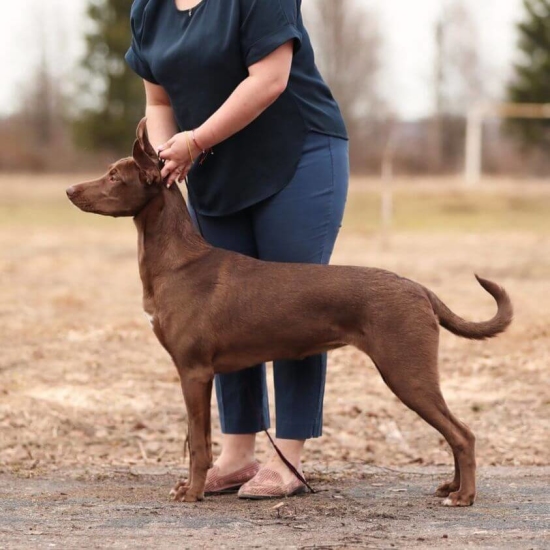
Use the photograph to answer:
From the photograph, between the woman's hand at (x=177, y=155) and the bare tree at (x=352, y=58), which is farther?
the bare tree at (x=352, y=58)

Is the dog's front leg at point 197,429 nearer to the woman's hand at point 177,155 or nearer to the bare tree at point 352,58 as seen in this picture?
the woman's hand at point 177,155

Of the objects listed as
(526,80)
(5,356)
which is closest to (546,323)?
(5,356)

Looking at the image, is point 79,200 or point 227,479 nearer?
point 79,200

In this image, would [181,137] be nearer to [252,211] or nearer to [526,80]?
[252,211]

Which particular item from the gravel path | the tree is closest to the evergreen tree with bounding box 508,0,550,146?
the tree

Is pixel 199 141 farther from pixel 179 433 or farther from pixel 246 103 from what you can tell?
pixel 179 433

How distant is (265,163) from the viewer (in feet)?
17.4

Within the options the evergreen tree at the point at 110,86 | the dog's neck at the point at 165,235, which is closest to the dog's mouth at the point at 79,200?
the dog's neck at the point at 165,235

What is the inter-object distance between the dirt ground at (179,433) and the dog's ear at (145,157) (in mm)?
1527

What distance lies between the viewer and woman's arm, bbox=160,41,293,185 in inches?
196

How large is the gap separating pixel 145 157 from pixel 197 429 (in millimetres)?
1290

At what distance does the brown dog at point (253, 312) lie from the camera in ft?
16.4

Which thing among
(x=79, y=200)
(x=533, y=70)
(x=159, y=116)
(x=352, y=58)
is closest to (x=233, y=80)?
(x=159, y=116)

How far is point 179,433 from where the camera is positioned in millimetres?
7164
